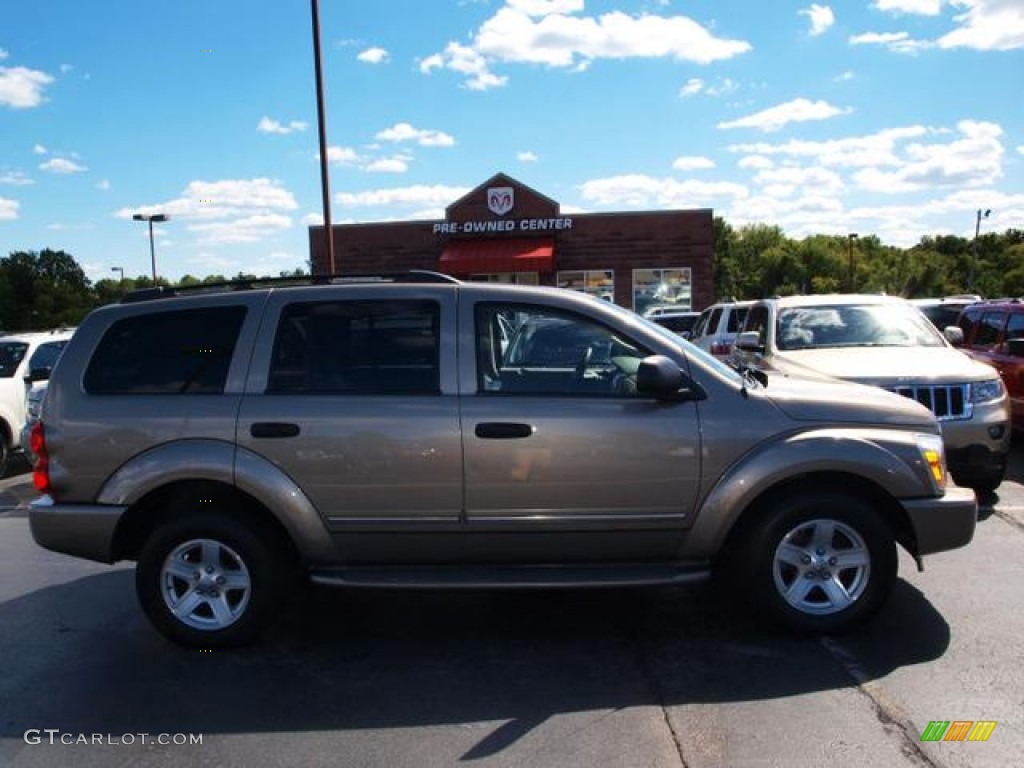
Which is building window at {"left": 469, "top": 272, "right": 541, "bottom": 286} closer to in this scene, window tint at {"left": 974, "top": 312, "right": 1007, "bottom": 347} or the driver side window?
window tint at {"left": 974, "top": 312, "right": 1007, "bottom": 347}

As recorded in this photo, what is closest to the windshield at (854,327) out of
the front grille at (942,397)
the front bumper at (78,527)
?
the front grille at (942,397)

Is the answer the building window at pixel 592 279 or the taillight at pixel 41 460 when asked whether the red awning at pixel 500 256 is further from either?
the taillight at pixel 41 460

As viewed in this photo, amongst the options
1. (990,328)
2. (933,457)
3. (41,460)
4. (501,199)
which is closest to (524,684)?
(933,457)

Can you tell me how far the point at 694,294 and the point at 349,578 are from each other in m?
26.8

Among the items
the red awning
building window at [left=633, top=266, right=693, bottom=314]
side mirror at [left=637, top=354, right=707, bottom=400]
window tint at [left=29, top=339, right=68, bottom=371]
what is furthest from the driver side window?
building window at [left=633, top=266, right=693, bottom=314]

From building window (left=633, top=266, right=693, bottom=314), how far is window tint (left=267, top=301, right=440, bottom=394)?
84.9 ft

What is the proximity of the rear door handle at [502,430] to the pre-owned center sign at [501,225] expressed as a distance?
2622 centimetres

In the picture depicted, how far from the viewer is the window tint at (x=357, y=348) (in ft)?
13.9

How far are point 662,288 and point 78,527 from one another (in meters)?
27.0

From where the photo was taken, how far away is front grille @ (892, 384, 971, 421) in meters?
6.79

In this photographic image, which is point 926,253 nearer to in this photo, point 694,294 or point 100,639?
point 694,294

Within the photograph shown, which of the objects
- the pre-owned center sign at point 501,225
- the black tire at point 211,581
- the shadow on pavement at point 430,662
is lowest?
the shadow on pavement at point 430,662

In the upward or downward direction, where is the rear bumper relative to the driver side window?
downward

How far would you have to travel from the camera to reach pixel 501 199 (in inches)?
1177
